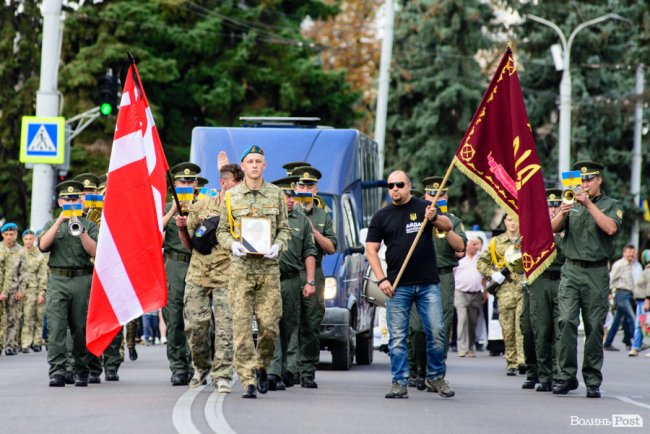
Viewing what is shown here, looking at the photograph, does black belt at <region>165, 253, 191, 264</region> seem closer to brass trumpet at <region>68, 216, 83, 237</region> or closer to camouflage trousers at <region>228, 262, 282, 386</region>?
brass trumpet at <region>68, 216, 83, 237</region>

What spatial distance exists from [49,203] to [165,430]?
15230 mm

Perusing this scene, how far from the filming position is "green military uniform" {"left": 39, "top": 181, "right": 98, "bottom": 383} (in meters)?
14.5

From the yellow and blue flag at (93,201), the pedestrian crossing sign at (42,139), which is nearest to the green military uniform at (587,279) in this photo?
the yellow and blue flag at (93,201)

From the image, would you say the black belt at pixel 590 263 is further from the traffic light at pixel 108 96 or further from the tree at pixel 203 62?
the tree at pixel 203 62

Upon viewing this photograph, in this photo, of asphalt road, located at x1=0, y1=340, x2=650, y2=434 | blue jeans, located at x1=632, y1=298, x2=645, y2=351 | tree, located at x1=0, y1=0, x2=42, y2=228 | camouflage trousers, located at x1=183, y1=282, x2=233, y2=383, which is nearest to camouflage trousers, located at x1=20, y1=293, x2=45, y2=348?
asphalt road, located at x1=0, y1=340, x2=650, y2=434

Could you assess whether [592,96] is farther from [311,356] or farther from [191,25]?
[311,356]

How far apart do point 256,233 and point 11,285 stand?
10814mm

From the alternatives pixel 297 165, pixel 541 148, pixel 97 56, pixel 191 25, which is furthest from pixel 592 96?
pixel 297 165

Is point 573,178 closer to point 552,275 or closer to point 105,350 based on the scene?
point 552,275

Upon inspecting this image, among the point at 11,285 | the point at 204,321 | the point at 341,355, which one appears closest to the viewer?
the point at 204,321

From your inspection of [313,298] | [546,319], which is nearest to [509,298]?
[546,319]

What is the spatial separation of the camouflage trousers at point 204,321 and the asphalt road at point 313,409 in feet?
1.09

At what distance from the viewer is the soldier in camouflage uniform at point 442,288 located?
1469 centimetres

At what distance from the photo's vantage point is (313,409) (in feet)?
40.1
